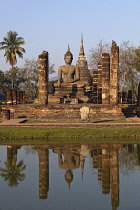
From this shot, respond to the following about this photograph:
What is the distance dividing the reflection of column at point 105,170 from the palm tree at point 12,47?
4961 cm

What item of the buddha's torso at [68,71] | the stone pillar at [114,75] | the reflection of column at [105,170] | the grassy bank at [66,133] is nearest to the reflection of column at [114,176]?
the reflection of column at [105,170]

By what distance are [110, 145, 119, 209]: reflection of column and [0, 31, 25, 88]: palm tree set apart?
49626 mm

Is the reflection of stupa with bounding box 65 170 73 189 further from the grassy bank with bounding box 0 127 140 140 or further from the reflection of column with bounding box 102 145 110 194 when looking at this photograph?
the grassy bank with bounding box 0 127 140 140

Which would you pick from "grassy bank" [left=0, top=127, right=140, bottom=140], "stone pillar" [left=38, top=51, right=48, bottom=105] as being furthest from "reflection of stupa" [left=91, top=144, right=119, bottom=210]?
"stone pillar" [left=38, top=51, right=48, bottom=105]

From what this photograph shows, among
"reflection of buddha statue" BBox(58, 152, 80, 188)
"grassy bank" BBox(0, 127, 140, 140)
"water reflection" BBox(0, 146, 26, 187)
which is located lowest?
"water reflection" BBox(0, 146, 26, 187)

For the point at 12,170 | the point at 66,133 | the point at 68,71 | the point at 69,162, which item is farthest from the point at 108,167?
the point at 68,71

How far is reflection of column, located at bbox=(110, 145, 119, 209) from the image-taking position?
32.8 ft

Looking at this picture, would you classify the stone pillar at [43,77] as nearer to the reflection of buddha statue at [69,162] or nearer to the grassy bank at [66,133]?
the grassy bank at [66,133]

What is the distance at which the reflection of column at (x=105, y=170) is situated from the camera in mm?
11219

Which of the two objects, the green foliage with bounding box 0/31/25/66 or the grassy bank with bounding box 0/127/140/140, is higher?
the green foliage with bounding box 0/31/25/66

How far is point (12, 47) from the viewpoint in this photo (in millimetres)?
65938

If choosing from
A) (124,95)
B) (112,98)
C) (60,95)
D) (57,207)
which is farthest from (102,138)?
(124,95)

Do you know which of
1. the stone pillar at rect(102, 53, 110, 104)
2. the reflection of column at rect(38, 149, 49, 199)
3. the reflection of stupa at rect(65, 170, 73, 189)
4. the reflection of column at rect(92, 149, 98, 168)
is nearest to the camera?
the reflection of column at rect(38, 149, 49, 199)

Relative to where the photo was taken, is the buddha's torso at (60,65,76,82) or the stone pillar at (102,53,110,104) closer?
the stone pillar at (102,53,110,104)
